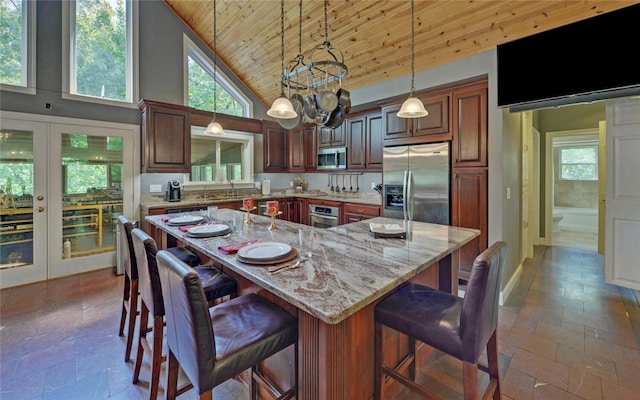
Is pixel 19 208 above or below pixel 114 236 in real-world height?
above

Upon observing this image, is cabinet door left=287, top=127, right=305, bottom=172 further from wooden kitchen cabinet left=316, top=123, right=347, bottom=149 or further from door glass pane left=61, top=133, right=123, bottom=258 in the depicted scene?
door glass pane left=61, top=133, right=123, bottom=258

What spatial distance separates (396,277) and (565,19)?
3131 millimetres

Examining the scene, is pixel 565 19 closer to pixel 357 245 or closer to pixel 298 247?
pixel 357 245

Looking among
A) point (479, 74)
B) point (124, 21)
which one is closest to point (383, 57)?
point (479, 74)

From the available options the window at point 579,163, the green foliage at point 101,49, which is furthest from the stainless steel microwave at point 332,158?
the window at point 579,163

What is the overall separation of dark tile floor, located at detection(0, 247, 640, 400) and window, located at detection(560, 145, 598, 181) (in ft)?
17.7

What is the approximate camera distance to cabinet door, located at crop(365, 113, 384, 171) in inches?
161

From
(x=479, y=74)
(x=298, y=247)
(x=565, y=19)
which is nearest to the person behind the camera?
(x=298, y=247)

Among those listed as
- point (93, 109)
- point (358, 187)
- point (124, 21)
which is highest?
point (124, 21)

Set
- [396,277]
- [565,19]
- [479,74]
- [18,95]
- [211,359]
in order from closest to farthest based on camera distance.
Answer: [211,359] → [396,277] → [565,19] → [479,74] → [18,95]

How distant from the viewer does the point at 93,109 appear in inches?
153

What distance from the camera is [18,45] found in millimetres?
3414

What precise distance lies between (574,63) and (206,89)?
5.07 meters

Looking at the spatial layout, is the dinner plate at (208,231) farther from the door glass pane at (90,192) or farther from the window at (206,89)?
the window at (206,89)
